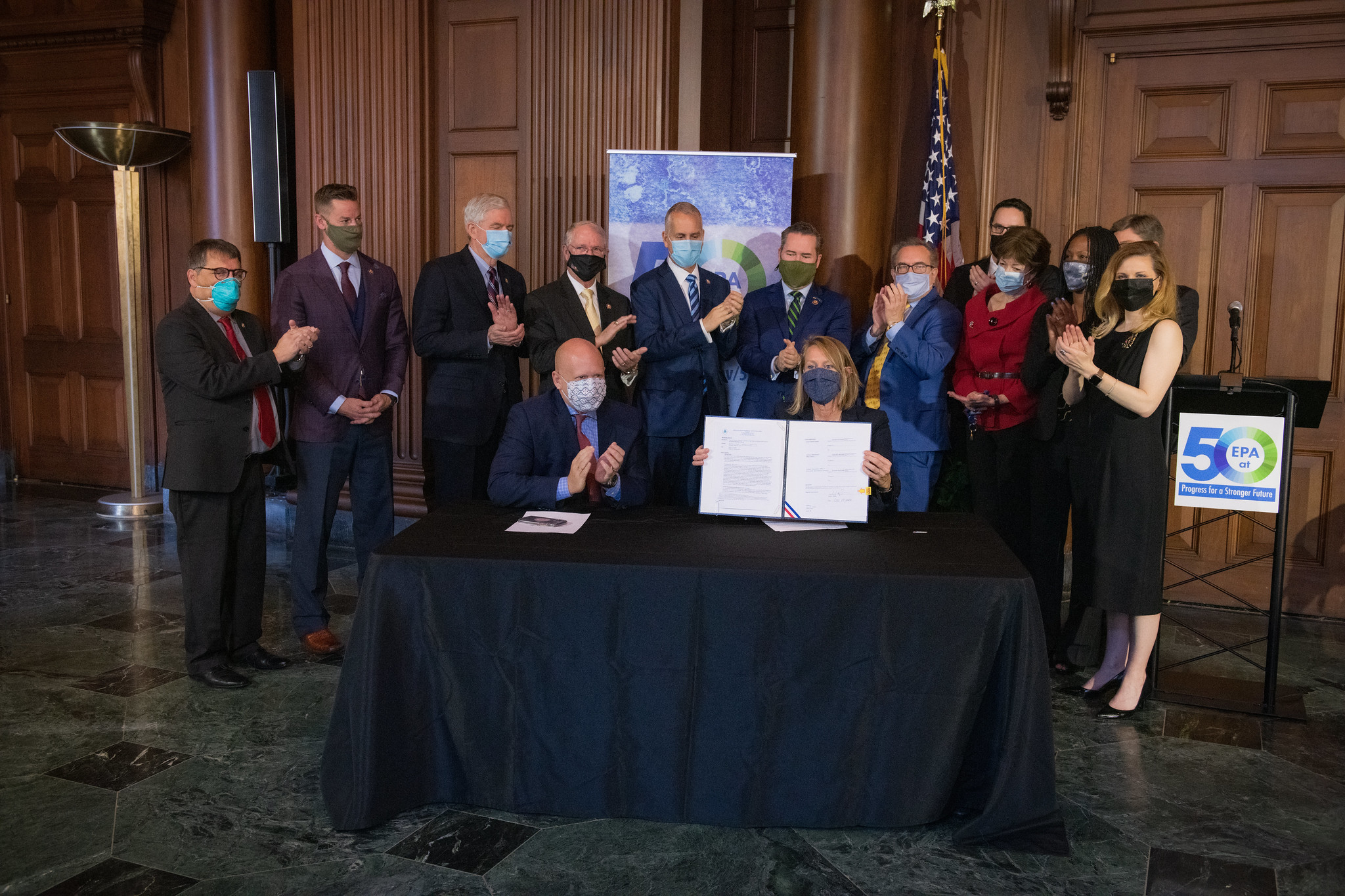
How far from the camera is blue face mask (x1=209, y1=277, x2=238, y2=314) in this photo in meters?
3.76

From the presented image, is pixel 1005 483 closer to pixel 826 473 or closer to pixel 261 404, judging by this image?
pixel 826 473

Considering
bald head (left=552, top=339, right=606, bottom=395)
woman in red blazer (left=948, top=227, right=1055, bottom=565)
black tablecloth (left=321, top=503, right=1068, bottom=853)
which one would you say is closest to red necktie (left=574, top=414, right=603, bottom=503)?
bald head (left=552, top=339, right=606, bottom=395)

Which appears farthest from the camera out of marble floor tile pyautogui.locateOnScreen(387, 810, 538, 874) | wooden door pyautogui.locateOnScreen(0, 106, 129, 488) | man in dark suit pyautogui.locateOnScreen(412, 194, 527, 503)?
wooden door pyautogui.locateOnScreen(0, 106, 129, 488)

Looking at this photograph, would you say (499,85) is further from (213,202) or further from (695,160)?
(213,202)

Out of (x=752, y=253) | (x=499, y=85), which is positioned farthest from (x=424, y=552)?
(x=499, y=85)

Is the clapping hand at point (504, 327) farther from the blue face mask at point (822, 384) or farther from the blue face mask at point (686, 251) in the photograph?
the blue face mask at point (822, 384)

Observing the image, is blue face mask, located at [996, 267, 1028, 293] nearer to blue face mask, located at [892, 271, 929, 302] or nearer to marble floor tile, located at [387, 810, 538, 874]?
blue face mask, located at [892, 271, 929, 302]

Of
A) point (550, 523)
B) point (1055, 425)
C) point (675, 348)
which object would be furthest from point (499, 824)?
point (1055, 425)

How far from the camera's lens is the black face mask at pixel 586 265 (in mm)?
4266

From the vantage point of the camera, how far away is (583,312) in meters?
4.30

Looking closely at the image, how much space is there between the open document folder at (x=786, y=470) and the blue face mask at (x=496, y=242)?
5.51ft

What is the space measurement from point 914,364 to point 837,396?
81cm

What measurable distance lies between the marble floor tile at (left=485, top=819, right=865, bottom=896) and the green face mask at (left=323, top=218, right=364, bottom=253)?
2434 mm

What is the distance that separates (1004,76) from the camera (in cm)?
520
